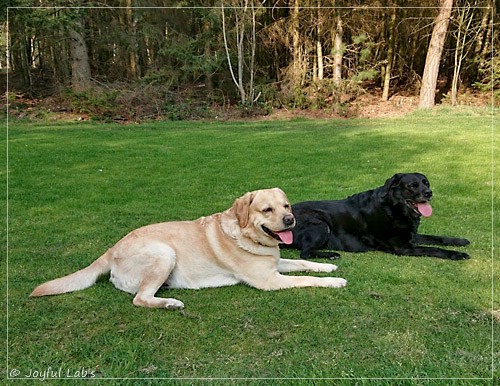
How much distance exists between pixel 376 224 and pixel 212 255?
2155 mm

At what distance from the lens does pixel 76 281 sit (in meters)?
4.36

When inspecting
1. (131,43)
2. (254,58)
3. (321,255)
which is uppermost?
(131,43)

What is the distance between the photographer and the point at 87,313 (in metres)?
3.96

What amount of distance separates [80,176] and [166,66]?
14.8 m

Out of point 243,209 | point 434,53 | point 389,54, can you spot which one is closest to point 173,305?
point 243,209

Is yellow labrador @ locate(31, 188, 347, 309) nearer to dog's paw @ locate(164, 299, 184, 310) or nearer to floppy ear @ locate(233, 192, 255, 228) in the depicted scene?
floppy ear @ locate(233, 192, 255, 228)

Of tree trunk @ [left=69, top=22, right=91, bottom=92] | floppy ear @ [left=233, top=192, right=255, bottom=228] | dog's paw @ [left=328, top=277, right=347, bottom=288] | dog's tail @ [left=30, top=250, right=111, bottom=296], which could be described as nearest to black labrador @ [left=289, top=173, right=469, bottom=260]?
dog's paw @ [left=328, top=277, right=347, bottom=288]

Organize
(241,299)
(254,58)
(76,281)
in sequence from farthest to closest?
(254,58)
(76,281)
(241,299)

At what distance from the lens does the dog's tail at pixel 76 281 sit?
4203 millimetres

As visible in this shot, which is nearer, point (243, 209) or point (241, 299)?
point (241, 299)

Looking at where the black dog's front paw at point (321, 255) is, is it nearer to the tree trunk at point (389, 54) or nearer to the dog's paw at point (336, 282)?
the dog's paw at point (336, 282)

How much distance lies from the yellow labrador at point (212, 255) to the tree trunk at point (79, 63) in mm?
19692

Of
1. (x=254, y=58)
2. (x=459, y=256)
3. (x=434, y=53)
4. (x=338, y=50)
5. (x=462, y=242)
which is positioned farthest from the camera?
(x=254, y=58)

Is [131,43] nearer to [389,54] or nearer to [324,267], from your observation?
[389,54]
